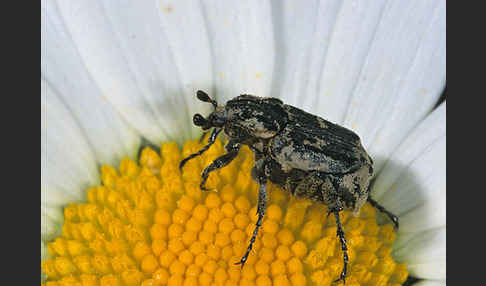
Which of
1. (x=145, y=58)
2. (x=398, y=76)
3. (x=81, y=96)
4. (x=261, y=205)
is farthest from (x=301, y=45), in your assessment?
(x=81, y=96)

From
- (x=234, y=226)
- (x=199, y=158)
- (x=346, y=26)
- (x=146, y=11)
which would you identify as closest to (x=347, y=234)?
(x=234, y=226)

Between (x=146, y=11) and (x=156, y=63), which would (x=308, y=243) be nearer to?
(x=156, y=63)

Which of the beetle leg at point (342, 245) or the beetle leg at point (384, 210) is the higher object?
the beetle leg at point (342, 245)

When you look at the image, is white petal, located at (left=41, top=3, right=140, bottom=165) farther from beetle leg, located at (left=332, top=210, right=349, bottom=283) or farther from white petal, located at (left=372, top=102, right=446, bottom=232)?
white petal, located at (left=372, top=102, right=446, bottom=232)

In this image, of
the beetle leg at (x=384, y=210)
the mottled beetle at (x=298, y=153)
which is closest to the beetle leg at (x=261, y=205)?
the mottled beetle at (x=298, y=153)

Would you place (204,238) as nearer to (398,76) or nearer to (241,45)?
(241,45)

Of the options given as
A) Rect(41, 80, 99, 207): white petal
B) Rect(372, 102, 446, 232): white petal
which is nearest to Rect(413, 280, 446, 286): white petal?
Rect(372, 102, 446, 232): white petal

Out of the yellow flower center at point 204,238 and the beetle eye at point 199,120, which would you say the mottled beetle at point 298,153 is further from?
the yellow flower center at point 204,238
